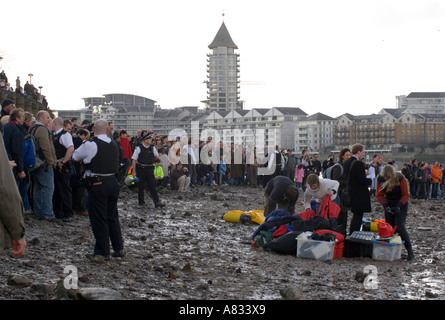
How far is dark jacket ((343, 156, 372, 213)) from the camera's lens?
1053cm

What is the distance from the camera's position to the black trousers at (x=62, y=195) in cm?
1176

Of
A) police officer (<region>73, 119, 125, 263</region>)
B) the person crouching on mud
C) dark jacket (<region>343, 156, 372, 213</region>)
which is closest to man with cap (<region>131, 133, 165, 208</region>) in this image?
the person crouching on mud

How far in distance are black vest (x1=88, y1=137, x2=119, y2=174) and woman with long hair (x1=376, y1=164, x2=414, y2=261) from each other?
4.70 m

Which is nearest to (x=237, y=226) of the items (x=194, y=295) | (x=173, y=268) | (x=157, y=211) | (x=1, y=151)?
(x=157, y=211)

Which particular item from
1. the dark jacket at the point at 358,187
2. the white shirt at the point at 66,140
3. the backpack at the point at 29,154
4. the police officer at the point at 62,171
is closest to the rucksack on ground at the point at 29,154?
the backpack at the point at 29,154

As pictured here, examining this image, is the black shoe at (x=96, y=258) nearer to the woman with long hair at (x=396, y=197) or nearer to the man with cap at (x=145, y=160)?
the woman with long hair at (x=396, y=197)

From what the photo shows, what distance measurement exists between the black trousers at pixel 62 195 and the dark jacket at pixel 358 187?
221 inches

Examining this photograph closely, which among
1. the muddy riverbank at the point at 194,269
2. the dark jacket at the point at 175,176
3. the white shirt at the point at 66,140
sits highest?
the white shirt at the point at 66,140

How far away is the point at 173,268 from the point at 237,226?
5.37 m

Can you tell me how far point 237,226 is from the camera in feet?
44.7

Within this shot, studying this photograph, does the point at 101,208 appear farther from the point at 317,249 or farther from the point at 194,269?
the point at 317,249

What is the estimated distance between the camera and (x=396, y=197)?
33.8ft

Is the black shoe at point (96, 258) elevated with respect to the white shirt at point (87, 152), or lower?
lower
